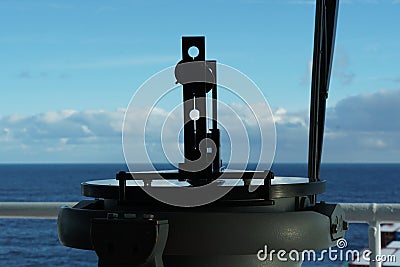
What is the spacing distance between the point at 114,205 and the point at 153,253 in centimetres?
14

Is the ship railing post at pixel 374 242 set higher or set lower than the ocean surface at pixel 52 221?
higher

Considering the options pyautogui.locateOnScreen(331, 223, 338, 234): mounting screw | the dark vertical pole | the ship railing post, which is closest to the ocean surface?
the ship railing post

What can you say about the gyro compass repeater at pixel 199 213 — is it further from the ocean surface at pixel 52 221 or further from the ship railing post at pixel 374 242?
the ocean surface at pixel 52 221

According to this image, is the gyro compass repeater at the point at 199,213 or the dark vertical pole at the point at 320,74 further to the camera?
the dark vertical pole at the point at 320,74

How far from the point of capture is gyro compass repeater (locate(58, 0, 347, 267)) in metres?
0.88

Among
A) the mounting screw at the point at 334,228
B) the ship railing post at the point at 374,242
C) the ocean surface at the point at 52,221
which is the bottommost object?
the ocean surface at the point at 52,221

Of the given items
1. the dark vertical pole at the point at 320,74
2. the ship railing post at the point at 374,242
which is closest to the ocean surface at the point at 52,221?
the ship railing post at the point at 374,242

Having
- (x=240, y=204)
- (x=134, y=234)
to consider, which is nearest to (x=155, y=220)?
(x=134, y=234)

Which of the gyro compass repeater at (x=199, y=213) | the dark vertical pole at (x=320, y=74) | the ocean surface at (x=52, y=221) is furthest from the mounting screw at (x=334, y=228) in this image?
the ocean surface at (x=52, y=221)

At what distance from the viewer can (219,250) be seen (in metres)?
0.91

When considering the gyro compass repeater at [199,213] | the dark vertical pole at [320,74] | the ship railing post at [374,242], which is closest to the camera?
→ the gyro compass repeater at [199,213]

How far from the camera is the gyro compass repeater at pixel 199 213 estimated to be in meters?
0.88

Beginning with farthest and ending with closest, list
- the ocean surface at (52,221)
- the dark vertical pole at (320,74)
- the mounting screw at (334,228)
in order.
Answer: the ocean surface at (52,221) → the dark vertical pole at (320,74) → the mounting screw at (334,228)

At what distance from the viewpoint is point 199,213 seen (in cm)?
92
